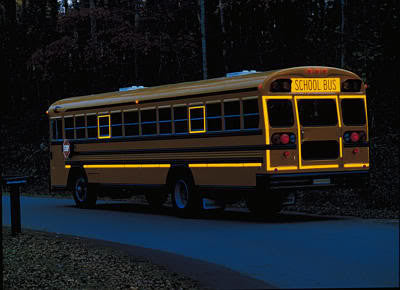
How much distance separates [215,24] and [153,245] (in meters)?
26.4

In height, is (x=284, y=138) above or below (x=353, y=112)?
below

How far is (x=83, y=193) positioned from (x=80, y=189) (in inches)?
7.6

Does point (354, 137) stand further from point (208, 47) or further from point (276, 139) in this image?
point (208, 47)

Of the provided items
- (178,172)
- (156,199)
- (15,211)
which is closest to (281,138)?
(178,172)

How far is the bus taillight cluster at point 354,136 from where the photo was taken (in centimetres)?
1789

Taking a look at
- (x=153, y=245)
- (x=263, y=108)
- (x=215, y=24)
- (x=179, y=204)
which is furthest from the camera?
(x=215, y=24)

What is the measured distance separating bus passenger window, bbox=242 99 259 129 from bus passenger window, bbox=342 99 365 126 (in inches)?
75.2

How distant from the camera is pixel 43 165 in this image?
36750 millimetres

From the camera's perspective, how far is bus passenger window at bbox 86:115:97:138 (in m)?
22.6

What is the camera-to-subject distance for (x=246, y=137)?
17.4 metres

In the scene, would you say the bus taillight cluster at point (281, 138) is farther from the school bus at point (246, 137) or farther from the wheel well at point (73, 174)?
the wheel well at point (73, 174)

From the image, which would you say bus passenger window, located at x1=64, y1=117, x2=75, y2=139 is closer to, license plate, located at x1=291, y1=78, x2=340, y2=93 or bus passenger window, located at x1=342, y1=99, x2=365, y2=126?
license plate, located at x1=291, y1=78, x2=340, y2=93

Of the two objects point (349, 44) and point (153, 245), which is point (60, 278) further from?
point (349, 44)

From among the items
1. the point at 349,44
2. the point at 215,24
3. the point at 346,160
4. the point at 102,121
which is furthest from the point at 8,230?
the point at 215,24
